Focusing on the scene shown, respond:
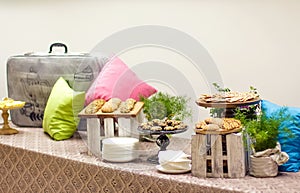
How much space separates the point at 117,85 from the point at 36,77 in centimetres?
61

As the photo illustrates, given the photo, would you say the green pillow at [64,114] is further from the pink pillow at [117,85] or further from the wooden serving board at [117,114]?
the wooden serving board at [117,114]

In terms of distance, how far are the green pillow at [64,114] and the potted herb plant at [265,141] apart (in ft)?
3.00

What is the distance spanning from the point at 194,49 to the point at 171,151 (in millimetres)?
704

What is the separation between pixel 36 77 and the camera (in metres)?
2.68

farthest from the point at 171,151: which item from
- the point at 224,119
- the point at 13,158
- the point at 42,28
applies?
the point at 42,28

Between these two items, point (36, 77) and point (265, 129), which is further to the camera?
point (36, 77)

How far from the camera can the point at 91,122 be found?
6.93ft

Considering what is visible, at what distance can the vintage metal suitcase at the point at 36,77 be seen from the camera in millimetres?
2633

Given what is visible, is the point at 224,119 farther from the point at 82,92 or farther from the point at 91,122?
the point at 82,92

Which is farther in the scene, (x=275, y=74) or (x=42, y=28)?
(x=42, y=28)

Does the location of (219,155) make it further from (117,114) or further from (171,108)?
(117,114)

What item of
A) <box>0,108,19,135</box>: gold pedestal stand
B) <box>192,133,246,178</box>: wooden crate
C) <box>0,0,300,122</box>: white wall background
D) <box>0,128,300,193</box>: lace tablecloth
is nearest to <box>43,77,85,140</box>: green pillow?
<box>0,128,300,193</box>: lace tablecloth

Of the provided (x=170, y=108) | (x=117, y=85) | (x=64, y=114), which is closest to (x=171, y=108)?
(x=170, y=108)

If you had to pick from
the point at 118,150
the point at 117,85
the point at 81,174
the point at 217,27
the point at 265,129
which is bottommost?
the point at 81,174
